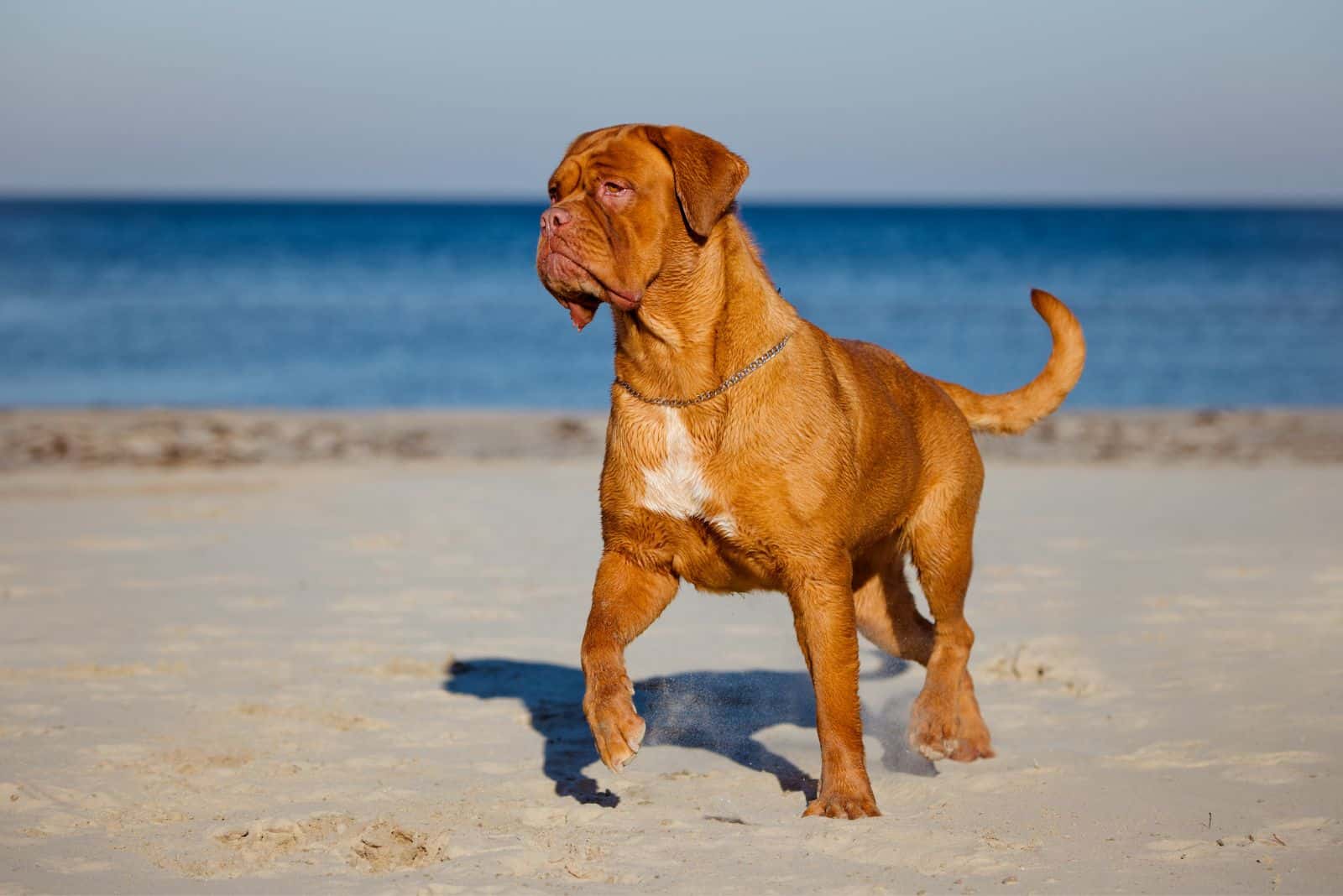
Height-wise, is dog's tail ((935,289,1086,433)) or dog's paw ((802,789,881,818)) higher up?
dog's tail ((935,289,1086,433))

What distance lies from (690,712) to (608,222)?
258 cm

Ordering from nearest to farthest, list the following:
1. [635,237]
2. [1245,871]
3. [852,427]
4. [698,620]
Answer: [1245,871], [635,237], [852,427], [698,620]

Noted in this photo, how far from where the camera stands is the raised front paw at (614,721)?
4277mm

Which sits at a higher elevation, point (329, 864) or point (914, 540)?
point (914, 540)

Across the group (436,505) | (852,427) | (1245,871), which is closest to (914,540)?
(852,427)

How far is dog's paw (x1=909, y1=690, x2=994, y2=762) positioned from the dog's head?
6.44ft

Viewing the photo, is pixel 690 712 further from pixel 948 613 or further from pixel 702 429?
pixel 702 429

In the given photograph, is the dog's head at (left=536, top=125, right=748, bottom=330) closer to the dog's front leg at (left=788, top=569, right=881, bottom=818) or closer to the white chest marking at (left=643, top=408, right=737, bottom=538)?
the white chest marking at (left=643, top=408, right=737, bottom=538)

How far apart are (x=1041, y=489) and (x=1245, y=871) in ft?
24.6

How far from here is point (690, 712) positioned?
20.2 feet

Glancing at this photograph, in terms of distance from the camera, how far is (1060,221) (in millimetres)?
103688

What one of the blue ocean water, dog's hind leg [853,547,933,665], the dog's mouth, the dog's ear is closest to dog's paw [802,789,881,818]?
dog's hind leg [853,547,933,665]

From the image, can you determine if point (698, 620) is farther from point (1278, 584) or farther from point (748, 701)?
point (1278, 584)

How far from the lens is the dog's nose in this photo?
169 inches
